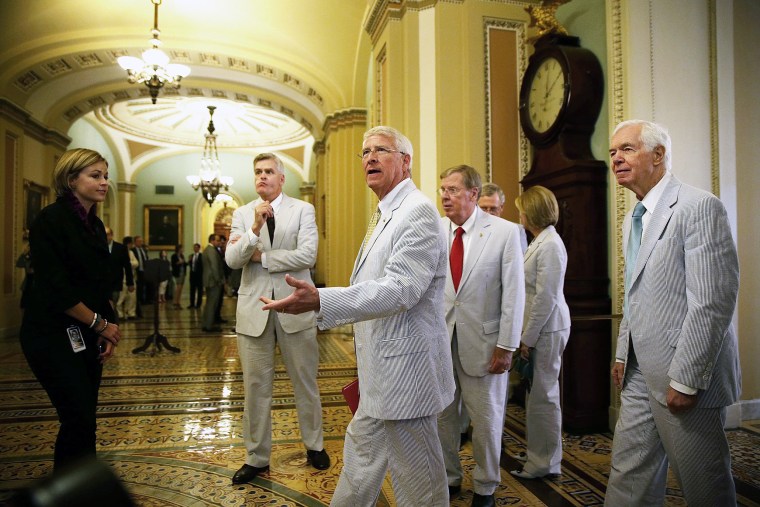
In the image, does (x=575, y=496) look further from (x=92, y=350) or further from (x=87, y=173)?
(x=87, y=173)

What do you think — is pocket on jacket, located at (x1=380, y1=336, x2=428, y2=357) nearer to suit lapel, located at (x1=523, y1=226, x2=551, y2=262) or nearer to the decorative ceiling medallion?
suit lapel, located at (x1=523, y1=226, x2=551, y2=262)

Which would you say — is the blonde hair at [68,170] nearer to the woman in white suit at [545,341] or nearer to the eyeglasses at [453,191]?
the eyeglasses at [453,191]

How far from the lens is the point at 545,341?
2760 mm

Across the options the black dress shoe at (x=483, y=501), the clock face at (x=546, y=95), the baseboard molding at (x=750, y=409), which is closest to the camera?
the black dress shoe at (x=483, y=501)

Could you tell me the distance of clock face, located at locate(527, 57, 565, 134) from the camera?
3.86 meters

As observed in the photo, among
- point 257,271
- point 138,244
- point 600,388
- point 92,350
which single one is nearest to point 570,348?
point 600,388

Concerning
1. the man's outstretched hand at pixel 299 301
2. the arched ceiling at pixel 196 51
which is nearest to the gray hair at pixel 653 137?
the man's outstretched hand at pixel 299 301

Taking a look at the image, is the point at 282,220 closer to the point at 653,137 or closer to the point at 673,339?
the point at 653,137

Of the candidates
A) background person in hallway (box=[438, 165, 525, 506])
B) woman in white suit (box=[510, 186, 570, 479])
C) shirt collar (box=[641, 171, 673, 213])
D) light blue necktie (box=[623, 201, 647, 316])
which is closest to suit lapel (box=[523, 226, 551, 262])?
woman in white suit (box=[510, 186, 570, 479])

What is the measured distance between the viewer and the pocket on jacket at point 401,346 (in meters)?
1.60

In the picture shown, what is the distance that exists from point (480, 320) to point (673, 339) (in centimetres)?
90

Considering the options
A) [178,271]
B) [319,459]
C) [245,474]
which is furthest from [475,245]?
[178,271]

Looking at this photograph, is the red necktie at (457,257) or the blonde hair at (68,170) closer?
the blonde hair at (68,170)

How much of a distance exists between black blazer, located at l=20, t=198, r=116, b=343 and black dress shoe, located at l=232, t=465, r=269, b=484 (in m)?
1.09
